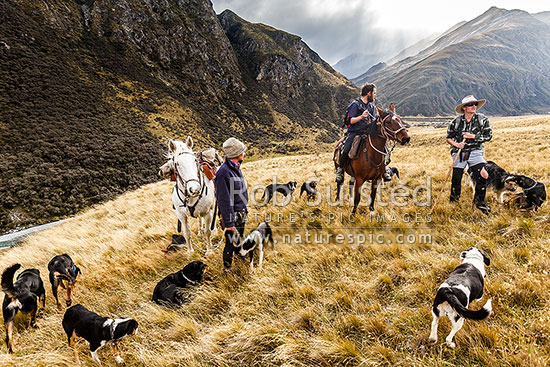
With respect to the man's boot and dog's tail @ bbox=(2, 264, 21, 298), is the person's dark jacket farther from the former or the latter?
the man's boot

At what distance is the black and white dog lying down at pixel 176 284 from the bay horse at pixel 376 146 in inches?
170

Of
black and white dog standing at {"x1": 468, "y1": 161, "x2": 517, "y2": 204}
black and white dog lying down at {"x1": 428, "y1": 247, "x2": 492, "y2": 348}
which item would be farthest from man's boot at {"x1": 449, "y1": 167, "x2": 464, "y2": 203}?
black and white dog lying down at {"x1": 428, "y1": 247, "x2": 492, "y2": 348}

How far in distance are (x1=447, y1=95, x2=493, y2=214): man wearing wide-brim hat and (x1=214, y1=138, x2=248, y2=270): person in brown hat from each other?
5.16 meters

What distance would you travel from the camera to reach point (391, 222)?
5508 millimetres

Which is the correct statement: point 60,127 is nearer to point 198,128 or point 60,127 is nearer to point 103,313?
point 198,128

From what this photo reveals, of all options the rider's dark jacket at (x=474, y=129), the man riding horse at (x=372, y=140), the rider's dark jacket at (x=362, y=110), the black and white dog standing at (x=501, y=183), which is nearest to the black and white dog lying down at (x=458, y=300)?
the man riding horse at (x=372, y=140)

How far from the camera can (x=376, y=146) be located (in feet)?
20.1

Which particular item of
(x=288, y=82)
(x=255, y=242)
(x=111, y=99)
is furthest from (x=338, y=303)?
(x=288, y=82)

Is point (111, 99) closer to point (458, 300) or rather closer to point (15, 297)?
point (15, 297)

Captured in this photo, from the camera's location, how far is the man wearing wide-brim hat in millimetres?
5129

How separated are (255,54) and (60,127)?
11106 centimetres

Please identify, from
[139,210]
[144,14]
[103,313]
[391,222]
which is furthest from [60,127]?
[144,14]

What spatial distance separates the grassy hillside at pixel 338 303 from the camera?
7.57 feet

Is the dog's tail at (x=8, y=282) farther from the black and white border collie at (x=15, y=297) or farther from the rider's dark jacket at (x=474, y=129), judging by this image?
the rider's dark jacket at (x=474, y=129)
